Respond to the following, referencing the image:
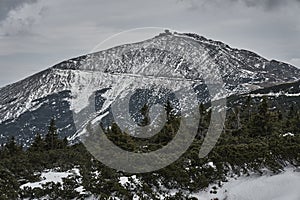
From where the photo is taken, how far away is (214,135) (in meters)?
36.3

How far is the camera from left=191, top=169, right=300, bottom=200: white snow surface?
19.6 m

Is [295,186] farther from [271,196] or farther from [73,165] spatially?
[73,165]

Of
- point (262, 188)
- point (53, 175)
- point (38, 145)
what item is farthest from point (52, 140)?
point (262, 188)

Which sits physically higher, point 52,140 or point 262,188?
point 52,140

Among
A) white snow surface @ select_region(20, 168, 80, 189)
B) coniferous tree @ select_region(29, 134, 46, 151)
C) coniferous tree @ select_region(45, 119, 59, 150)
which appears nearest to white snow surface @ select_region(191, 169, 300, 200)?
white snow surface @ select_region(20, 168, 80, 189)

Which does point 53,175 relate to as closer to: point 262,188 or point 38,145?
point 262,188

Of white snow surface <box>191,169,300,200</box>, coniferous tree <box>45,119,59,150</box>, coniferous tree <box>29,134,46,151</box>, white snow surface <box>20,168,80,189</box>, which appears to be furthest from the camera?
coniferous tree <box>45,119,59,150</box>

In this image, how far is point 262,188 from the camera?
2022 cm

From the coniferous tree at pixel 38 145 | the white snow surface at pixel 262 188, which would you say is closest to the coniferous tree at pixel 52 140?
the coniferous tree at pixel 38 145

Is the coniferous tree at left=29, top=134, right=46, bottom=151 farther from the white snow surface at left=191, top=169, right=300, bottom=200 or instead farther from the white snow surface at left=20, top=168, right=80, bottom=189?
the white snow surface at left=191, top=169, right=300, bottom=200

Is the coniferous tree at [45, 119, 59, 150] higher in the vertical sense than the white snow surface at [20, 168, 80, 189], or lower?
higher

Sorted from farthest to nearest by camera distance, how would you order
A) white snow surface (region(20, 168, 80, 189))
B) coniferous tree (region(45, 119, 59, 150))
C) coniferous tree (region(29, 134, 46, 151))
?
coniferous tree (region(45, 119, 59, 150)) < coniferous tree (region(29, 134, 46, 151)) < white snow surface (region(20, 168, 80, 189))

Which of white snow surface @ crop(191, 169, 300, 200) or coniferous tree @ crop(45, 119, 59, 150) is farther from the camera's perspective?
coniferous tree @ crop(45, 119, 59, 150)

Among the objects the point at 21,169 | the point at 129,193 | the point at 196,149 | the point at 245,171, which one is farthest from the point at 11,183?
the point at 245,171
